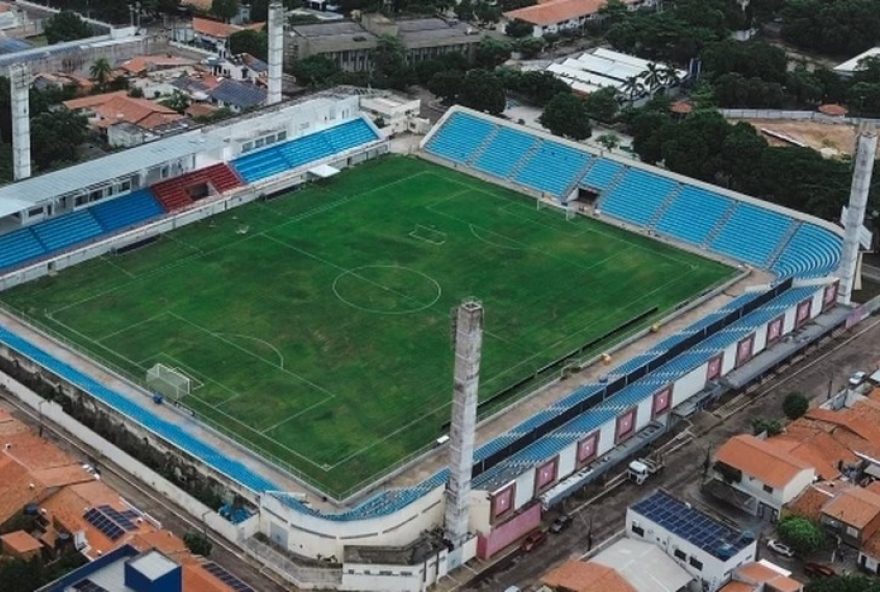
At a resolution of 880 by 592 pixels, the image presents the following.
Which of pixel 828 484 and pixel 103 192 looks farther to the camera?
pixel 103 192

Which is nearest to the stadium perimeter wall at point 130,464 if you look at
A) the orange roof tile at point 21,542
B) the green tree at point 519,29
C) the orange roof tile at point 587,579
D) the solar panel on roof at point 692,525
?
the orange roof tile at point 21,542

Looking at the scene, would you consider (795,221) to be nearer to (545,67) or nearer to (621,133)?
(621,133)

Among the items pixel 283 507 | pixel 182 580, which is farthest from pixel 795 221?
pixel 182 580

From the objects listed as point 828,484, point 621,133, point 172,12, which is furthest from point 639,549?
point 172,12

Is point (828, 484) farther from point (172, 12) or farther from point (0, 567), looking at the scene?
point (172, 12)

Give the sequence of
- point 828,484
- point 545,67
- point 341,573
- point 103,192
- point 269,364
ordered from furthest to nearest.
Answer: point 545,67 < point 103,192 < point 269,364 < point 828,484 < point 341,573

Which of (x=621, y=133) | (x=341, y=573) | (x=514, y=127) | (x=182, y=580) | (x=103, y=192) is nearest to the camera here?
(x=182, y=580)

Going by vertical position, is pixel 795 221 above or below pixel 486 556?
above
